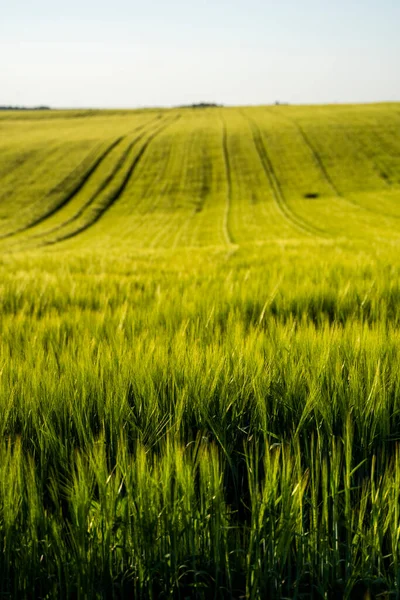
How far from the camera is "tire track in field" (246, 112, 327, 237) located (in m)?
28.1

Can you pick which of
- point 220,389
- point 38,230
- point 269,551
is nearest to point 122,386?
point 220,389

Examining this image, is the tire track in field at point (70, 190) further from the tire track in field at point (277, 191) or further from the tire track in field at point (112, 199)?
the tire track in field at point (277, 191)

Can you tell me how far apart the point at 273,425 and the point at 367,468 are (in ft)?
0.90

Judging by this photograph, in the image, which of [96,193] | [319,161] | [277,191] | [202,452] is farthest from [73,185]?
[202,452]

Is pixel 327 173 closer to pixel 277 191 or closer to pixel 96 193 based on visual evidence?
pixel 277 191

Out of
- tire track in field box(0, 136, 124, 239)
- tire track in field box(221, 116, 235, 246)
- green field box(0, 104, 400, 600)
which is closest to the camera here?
green field box(0, 104, 400, 600)

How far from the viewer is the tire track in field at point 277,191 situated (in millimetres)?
28109

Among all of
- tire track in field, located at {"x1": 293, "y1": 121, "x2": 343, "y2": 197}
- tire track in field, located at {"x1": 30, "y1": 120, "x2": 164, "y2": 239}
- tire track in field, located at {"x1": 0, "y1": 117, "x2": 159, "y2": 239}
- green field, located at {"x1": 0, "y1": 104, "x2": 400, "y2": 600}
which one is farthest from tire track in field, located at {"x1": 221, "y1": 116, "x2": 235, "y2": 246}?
green field, located at {"x1": 0, "y1": 104, "x2": 400, "y2": 600}

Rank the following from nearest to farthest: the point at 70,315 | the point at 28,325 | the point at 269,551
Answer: the point at 269,551, the point at 28,325, the point at 70,315

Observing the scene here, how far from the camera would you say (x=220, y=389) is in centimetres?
158

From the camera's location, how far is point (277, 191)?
3950 centimetres

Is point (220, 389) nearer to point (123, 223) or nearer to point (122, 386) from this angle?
point (122, 386)

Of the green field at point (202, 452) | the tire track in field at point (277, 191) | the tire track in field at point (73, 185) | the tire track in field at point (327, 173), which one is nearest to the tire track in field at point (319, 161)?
the tire track in field at point (327, 173)

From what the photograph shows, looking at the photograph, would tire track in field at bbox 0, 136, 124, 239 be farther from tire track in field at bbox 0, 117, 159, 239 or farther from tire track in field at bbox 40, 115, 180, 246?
tire track in field at bbox 40, 115, 180, 246
